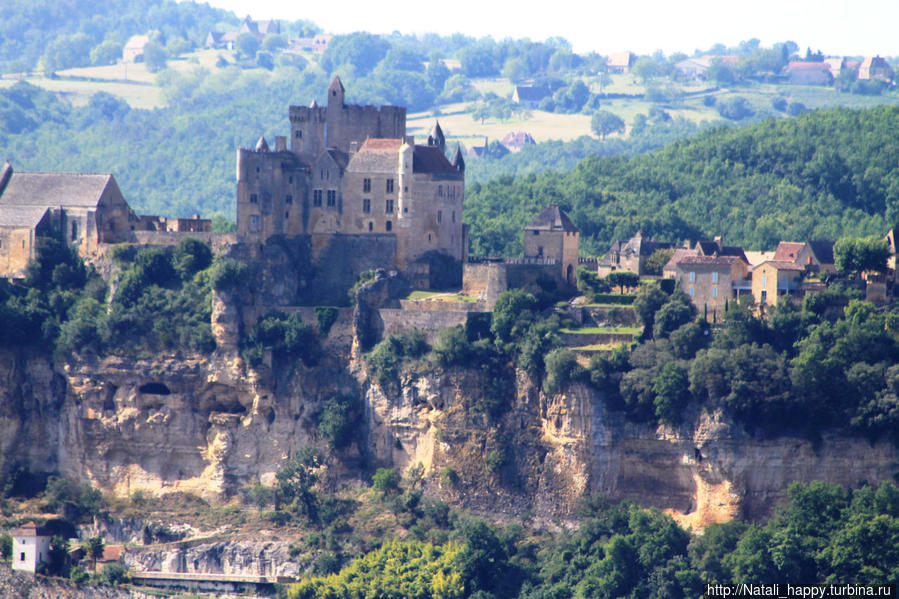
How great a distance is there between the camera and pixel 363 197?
91.6 meters

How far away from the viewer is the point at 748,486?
79562 millimetres

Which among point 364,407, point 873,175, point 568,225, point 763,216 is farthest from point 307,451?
point 873,175

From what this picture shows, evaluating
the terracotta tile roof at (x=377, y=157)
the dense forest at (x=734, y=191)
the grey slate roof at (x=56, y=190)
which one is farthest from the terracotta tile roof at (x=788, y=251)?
the grey slate roof at (x=56, y=190)

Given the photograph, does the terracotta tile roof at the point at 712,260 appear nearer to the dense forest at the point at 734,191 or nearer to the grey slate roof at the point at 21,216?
the dense forest at the point at 734,191

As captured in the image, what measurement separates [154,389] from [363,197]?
1292 cm

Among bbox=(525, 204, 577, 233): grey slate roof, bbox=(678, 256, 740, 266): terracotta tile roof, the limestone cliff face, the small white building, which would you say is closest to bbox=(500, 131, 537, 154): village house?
bbox=(525, 204, 577, 233): grey slate roof

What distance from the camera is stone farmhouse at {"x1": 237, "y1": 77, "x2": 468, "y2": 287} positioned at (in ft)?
298

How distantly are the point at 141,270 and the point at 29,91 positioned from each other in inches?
4205

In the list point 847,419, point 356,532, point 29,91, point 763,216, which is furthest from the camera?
point 29,91

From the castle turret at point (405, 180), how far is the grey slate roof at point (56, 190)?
14861mm

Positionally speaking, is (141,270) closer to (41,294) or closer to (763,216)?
(41,294)

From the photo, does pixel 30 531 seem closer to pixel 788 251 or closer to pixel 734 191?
pixel 788 251

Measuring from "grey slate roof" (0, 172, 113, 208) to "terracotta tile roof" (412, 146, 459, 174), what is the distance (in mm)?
15379

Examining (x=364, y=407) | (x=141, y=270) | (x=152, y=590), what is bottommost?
(x=152, y=590)
